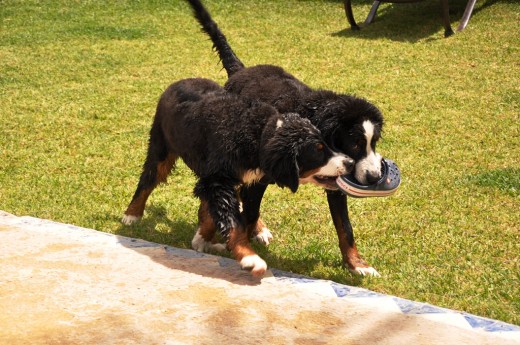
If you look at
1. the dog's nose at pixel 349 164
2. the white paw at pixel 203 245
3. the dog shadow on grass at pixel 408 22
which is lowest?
the dog shadow on grass at pixel 408 22

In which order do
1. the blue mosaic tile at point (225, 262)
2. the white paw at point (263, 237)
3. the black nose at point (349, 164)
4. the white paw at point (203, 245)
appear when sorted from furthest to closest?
the white paw at point (263, 237) < the white paw at point (203, 245) < the blue mosaic tile at point (225, 262) < the black nose at point (349, 164)

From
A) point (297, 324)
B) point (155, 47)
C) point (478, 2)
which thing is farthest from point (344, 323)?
point (478, 2)

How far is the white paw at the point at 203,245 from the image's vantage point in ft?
16.2

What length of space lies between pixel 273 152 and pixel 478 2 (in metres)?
10.8

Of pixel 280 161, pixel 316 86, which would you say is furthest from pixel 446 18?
pixel 280 161

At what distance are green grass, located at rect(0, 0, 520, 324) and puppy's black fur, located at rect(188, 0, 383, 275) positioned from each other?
0.93 feet

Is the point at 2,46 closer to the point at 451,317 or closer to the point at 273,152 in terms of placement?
the point at 273,152

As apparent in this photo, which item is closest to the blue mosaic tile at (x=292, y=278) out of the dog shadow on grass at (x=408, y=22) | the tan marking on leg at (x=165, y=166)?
the tan marking on leg at (x=165, y=166)

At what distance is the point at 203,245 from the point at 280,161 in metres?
1.08

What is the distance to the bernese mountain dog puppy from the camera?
4148mm

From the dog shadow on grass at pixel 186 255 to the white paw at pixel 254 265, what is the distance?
0.19ft

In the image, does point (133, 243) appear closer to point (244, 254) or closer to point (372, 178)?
point (244, 254)

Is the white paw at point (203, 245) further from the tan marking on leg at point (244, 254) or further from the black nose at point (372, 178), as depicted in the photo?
the black nose at point (372, 178)

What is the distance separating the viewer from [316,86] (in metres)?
9.72
